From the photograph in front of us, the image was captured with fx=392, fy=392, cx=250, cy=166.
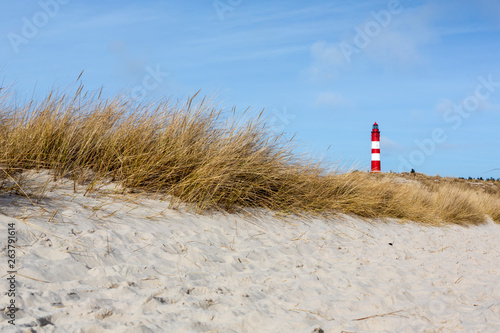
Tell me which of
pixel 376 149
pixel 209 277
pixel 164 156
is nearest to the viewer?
pixel 209 277

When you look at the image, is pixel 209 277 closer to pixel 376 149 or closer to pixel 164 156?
pixel 164 156

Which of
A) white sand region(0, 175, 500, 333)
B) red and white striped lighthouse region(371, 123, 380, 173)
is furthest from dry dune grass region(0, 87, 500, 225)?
red and white striped lighthouse region(371, 123, 380, 173)

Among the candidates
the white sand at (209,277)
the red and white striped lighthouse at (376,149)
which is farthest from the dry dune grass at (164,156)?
the red and white striped lighthouse at (376,149)

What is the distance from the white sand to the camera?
2125mm

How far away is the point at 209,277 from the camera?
9.25 feet

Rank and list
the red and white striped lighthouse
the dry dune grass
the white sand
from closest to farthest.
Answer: the white sand → the dry dune grass → the red and white striped lighthouse

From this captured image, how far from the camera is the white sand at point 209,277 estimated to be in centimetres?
212

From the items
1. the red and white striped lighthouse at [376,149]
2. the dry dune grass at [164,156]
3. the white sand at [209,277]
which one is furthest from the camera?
the red and white striped lighthouse at [376,149]

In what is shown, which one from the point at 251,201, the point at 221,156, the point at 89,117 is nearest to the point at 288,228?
the point at 251,201

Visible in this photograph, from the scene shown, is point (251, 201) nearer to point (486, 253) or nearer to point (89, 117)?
point (89, 117)

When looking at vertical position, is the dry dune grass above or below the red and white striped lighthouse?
below

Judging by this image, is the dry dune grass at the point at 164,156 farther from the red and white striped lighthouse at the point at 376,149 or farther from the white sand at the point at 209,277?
the red and white striped lighthouse at the point at 376,149

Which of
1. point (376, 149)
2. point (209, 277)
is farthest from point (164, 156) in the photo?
point (376, 149)

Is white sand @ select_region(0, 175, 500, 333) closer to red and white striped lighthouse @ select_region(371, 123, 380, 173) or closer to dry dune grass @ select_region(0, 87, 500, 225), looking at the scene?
dry dune grass @ select_region(0, 87, 500, 225)
